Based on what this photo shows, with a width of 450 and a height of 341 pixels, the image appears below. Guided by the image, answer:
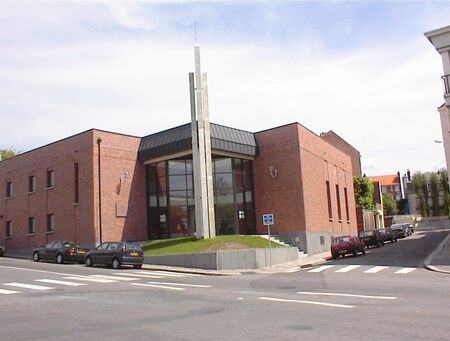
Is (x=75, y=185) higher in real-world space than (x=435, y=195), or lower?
lower

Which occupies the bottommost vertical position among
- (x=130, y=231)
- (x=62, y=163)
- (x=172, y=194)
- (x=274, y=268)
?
(x=274, y=268)

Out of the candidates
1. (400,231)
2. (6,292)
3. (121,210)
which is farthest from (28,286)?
(400,231)

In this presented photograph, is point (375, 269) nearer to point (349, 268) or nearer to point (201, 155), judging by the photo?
point (349, 268)

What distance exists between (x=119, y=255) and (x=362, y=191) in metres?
40.7

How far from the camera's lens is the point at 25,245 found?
130 ft

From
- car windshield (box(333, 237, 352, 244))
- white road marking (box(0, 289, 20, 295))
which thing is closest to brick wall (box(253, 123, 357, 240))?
car windshield (box(333, 237, 352, 244))

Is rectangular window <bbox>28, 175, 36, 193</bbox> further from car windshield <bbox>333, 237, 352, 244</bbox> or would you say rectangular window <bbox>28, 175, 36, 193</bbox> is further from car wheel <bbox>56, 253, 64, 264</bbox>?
car windshield <bbox>333, 237, 352, 244</bbox>

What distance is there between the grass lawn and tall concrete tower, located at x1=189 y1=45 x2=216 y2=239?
130 centimetres

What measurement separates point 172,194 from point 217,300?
2427cm

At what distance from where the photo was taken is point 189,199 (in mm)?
36500

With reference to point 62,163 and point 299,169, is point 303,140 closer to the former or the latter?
point 299,169

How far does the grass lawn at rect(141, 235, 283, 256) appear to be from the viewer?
28.3 m

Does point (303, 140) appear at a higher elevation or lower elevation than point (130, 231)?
higher

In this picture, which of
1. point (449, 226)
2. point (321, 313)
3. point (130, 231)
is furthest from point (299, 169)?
point (449, 226)
